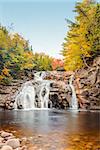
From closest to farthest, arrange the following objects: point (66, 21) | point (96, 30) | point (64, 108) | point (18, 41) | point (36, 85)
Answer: point (64, 108), point (36, 85), point (96, 30), point (66, 21), point (18, 41)

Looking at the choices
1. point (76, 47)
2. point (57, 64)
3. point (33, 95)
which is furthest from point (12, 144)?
point (57, 64)

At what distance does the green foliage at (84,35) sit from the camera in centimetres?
863

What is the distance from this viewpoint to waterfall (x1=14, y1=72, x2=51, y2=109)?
283 inches

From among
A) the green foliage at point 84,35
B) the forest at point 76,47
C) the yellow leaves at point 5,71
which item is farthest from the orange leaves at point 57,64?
the yellow leaves at point 5,71

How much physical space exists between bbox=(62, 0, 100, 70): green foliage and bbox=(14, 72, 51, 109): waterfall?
1613 mm

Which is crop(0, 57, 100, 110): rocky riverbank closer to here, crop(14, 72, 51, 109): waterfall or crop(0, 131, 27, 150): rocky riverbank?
crop(14, 72, 51, 109): waterfall

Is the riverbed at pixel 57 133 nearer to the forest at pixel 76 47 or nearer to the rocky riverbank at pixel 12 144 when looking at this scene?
the rocky riverbank at pixel 12 144

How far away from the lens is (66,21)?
9641mm

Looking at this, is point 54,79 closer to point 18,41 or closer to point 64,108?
point 64,108

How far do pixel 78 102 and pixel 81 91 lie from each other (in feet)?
0.97

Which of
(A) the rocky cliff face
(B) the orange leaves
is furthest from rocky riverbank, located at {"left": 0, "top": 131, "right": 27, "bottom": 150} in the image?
(B) the orange leaves

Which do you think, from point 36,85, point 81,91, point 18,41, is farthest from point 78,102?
point 18,41

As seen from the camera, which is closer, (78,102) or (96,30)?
(78,102)

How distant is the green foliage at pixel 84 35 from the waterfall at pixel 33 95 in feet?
5.29
